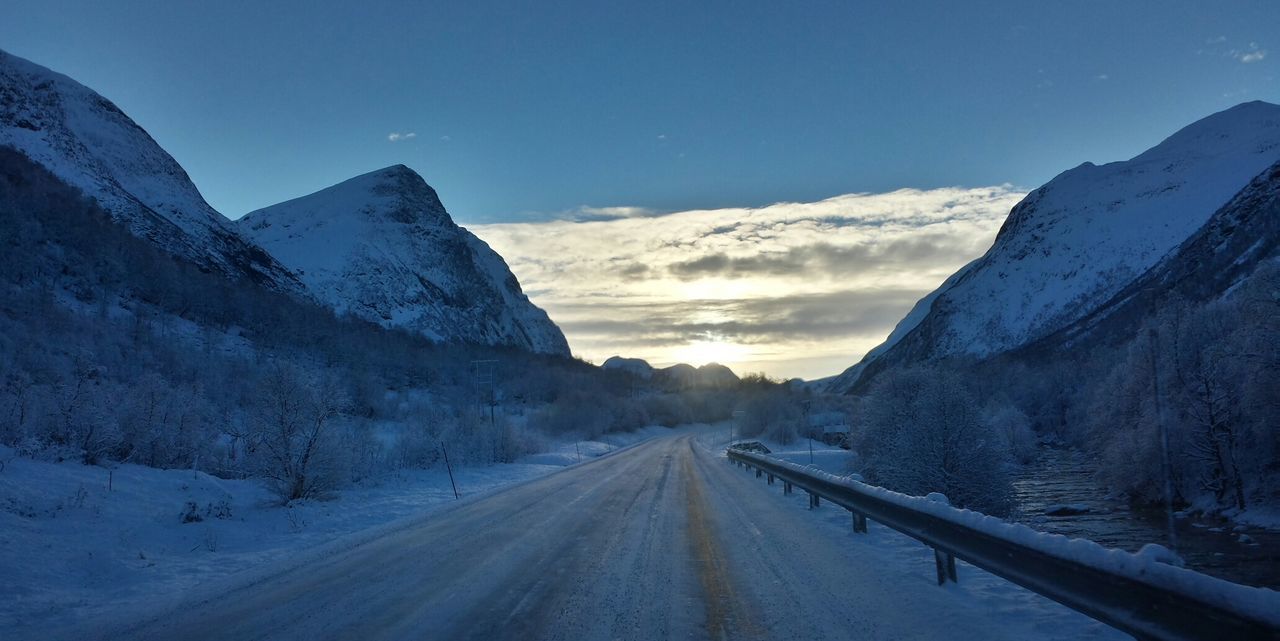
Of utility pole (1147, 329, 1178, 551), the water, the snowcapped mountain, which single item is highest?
the snowcapped mountain

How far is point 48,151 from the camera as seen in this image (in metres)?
95.1

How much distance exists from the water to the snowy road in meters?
13.8

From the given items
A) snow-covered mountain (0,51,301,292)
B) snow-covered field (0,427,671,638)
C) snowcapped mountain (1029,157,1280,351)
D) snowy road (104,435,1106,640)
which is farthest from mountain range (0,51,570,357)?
snowcapped mountain (1029,157,1280,351)

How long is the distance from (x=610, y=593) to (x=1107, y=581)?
4.11 m

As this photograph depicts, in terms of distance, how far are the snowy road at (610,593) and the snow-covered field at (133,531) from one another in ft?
4.79

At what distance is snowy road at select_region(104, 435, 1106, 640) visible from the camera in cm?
539

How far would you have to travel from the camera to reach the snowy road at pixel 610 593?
5387 mm

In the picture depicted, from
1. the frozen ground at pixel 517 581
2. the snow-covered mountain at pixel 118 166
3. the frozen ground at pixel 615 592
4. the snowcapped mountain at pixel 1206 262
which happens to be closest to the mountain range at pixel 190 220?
the snow-covered mountain at pixel 118 166

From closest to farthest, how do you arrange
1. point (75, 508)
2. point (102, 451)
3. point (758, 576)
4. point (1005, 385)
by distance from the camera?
point (758, 576) → point (75, 508) → point (102, 451) → point (1005, 385)

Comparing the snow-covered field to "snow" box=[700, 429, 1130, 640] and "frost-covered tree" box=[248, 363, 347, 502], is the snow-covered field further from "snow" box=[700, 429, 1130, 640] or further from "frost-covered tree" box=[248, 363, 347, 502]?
"snow" box=[700, 429, 1130, 640]

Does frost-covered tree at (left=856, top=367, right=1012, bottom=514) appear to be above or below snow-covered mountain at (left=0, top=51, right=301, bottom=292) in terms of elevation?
below

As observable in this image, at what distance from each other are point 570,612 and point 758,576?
234 centimetres

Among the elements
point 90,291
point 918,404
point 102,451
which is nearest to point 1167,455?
point 918,404

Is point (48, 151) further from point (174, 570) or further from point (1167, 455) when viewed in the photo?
point (1167, 455)
